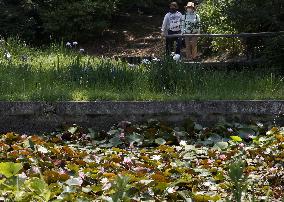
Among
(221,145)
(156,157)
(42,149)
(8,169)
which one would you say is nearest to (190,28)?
(221,145)

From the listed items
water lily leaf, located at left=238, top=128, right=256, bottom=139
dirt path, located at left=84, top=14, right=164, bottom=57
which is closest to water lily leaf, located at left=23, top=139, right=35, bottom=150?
water lily leaf, located at left=238, top=128, right=256, bottom=139

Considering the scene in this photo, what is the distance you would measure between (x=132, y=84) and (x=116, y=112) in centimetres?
80

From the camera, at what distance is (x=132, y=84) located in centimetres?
653

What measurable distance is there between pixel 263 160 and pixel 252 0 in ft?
17.9

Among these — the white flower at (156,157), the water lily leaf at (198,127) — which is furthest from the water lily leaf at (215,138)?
the white flower at (156,157)

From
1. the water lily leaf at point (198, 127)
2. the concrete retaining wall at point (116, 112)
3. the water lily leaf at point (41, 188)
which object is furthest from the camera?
the concrete retaining wall at point (116, 112)

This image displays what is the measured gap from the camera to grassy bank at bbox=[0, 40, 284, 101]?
6.02 m

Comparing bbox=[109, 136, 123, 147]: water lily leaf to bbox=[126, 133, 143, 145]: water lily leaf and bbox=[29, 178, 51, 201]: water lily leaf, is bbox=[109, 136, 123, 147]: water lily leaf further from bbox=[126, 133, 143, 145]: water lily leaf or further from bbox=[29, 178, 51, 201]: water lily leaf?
bbox=[29, 178, 51, 201]: water lily leaf

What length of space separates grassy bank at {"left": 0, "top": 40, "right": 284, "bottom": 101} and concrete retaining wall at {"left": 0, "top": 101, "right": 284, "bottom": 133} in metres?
0.16

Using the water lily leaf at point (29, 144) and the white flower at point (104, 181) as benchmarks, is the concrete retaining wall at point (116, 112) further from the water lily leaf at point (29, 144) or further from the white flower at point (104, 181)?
the white flower at point (104, 181)

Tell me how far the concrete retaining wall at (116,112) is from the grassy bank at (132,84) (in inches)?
6.5

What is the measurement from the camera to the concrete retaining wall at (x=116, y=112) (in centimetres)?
579

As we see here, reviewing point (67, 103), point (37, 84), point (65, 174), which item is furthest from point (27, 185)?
point (37, 84)

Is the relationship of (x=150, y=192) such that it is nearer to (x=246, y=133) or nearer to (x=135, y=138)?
(x=135, y=138)
